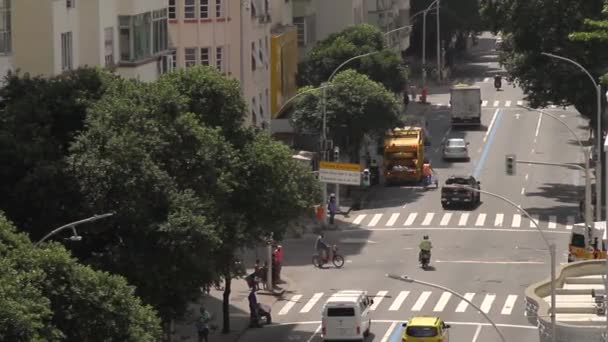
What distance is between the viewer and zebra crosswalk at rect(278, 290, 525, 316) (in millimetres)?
73750

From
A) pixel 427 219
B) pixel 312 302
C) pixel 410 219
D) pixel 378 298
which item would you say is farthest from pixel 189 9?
pixel 378 298

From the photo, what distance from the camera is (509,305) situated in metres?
74.1

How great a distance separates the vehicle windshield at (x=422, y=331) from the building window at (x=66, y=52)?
18.1 metres

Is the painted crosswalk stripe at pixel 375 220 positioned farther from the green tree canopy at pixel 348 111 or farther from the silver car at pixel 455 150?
the silver car at pixel 455 150

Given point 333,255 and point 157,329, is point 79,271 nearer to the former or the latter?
point 157,329

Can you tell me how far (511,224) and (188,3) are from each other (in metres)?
19.4

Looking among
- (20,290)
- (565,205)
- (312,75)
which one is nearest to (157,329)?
A: (20,290)

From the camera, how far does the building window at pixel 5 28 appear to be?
220ft

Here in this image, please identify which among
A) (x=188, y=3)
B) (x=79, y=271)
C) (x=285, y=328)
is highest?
(x=188, y=3)

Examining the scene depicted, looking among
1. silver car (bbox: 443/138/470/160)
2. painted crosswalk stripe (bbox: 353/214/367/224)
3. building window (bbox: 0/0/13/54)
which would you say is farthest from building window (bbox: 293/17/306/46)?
building window (bbox: 0/0/13/54)

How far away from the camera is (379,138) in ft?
353

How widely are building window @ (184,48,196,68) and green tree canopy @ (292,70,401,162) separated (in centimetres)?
993

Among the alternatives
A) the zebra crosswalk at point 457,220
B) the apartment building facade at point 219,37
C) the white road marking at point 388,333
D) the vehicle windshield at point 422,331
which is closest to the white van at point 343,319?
the white road marking at point 388,333

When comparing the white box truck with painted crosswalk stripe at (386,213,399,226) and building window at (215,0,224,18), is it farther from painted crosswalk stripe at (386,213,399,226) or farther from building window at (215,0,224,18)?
building window at (215,0,224,18)
